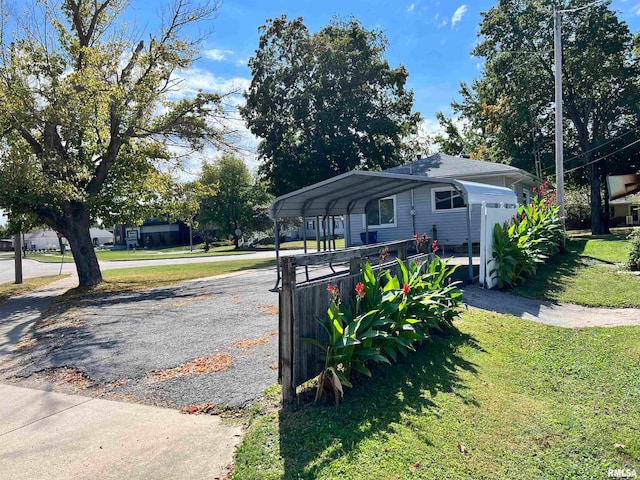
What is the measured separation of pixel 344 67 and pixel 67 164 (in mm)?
16688

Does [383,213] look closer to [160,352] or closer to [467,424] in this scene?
[160,352]

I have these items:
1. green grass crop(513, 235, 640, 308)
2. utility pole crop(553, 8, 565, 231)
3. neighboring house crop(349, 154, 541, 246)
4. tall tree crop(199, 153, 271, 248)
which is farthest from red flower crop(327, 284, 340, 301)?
tall tree crop(199, 153, 271, 248)

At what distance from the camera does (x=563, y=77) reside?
22.4 meters

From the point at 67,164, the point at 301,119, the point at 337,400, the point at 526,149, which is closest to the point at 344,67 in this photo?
the point at 301,119

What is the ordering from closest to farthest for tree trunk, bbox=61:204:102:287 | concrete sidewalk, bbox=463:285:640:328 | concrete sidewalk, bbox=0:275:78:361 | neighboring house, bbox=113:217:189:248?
concrete sidewalk, bbox=463:285:640:328, concrete sidewalk, bbox=0:275:78:361, tree trunk, bbox=61:204:102:287, neighboring house, bbox=113:217:189:248

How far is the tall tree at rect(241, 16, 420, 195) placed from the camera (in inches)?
947

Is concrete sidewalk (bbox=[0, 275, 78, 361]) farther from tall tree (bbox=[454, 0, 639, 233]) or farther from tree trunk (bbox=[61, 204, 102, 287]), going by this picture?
tall tree (bbox=[454, 0, 639, 233])

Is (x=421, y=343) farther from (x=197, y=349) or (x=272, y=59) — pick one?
(x=272, y=59)

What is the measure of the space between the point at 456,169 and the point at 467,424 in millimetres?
13920

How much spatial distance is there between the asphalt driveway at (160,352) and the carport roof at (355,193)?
2.40m

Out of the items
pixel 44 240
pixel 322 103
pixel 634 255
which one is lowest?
pixel 634 255

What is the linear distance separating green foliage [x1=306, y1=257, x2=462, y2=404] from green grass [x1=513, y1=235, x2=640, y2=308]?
3.99 m

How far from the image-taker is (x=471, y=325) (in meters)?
6.32

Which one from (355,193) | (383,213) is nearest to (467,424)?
(355,193)
